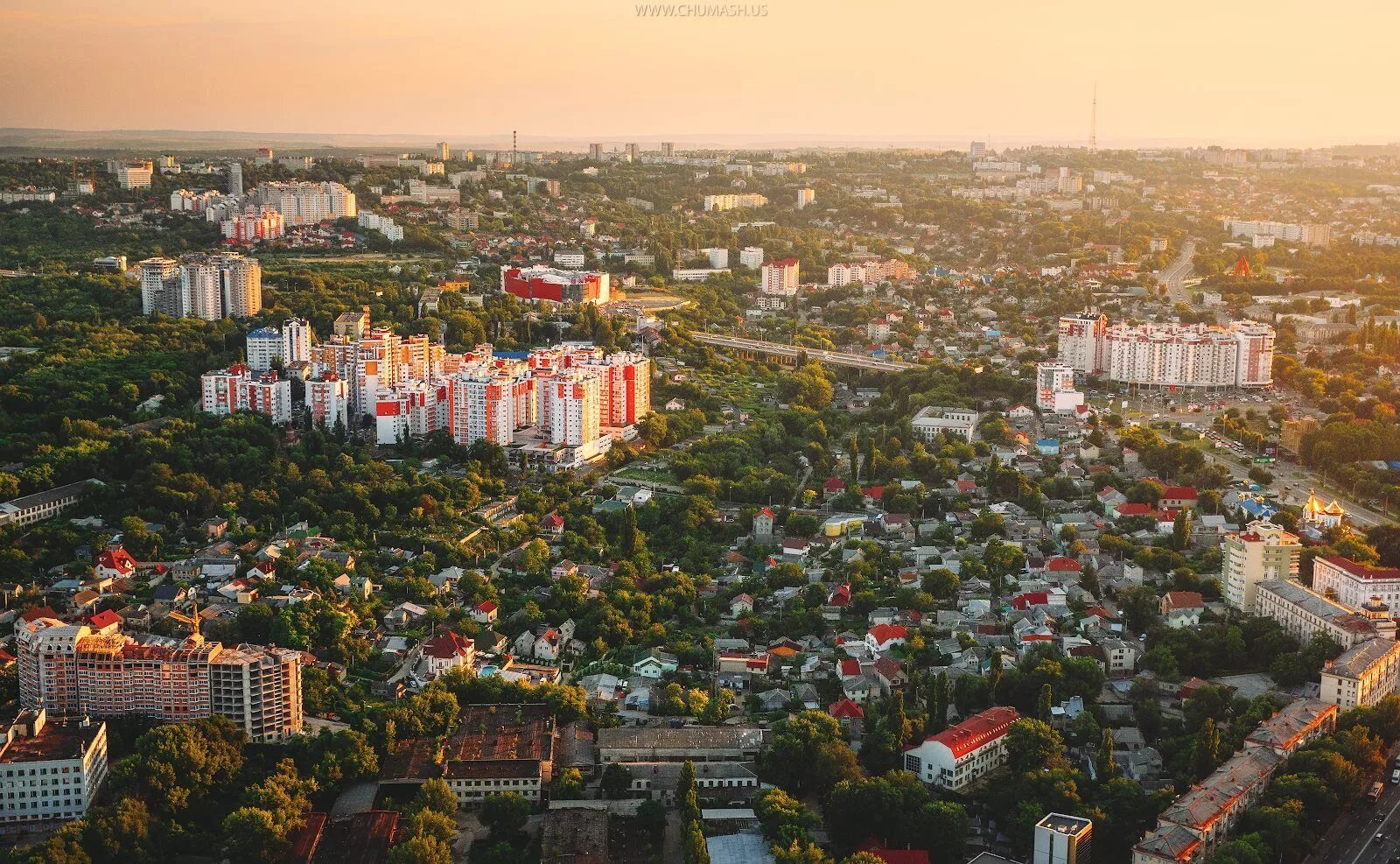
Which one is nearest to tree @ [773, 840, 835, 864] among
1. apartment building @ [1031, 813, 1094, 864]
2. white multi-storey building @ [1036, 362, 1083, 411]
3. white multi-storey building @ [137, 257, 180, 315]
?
apartment building @ [1031, 813, 1094, 864]

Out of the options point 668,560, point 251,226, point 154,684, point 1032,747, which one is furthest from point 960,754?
point 251,226

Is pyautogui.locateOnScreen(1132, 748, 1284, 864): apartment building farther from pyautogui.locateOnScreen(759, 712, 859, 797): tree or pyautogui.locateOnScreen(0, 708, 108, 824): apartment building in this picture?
pyautogui.locateOnScreen(0, 708, 108, 824): apartment building

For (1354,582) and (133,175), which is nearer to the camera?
(1354,582)

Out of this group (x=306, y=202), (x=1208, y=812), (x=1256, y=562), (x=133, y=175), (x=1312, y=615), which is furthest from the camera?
(x=133, y=175)

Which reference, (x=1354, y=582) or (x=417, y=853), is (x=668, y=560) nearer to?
(x=1354, y=582)

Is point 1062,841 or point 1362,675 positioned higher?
point 1362,675

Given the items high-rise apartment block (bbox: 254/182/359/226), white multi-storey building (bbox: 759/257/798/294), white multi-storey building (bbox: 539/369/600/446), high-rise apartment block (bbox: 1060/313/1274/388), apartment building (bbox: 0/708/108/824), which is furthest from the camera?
high-rise apartment block (bbox: 254/182/359/226)

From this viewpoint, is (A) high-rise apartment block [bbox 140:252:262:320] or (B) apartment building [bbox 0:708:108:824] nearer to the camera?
(B) apartment building [bbox 0:708:108:824]

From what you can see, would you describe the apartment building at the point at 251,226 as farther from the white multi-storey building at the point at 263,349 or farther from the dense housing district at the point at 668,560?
the white multi-storey building at the point at 263,349
